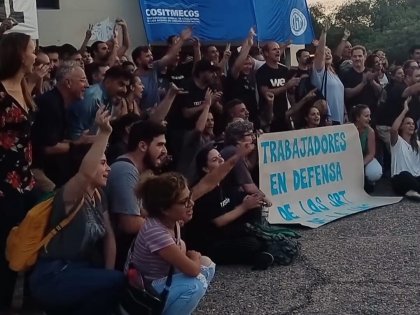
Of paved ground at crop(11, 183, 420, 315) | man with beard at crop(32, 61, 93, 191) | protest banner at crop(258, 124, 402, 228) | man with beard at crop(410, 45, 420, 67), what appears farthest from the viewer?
man with beard at crop(410, 45, 420, 67)

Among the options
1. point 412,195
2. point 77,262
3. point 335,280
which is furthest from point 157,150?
point 412,195

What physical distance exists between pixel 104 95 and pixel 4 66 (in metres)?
1.44

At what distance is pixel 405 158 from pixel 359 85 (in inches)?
53.9

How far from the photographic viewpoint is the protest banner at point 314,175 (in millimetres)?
8242

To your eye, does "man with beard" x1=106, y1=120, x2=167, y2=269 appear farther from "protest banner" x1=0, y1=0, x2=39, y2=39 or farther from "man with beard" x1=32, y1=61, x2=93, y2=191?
"protest banner" x1=0, y1=0, x2=39, y2=39

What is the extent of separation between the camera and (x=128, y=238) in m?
5.06

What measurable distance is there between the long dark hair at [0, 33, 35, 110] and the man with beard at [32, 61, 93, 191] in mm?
593

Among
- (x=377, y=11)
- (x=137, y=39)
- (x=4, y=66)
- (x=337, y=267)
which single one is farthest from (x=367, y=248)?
(x=377, y=11)

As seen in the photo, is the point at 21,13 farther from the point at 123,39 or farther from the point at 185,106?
the point at 185,106

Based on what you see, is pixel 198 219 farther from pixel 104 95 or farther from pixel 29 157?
pixel 29 157

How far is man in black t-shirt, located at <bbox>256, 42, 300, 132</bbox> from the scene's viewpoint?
9.06 metres

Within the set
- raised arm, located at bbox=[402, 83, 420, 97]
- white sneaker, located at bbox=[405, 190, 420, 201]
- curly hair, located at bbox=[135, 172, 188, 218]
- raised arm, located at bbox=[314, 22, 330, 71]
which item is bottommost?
white sneaker, located at bbox=[405, 190, 420, 201]

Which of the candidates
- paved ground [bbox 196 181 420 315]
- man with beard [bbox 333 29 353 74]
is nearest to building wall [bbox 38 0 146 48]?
man with beard [bbox 333 29 353 74]

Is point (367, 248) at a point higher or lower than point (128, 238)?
lower
